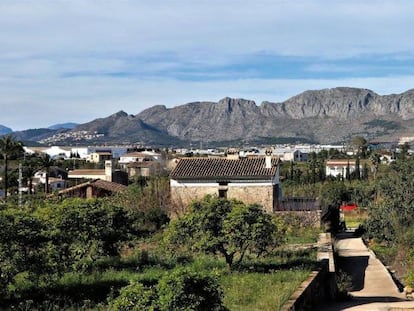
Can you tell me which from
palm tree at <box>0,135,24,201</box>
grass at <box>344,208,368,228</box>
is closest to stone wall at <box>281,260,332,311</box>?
grass at <box>344,208,368,228</box>

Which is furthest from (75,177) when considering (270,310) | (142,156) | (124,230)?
(270,310)

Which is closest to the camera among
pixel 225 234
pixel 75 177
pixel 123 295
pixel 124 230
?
pixel 123 295

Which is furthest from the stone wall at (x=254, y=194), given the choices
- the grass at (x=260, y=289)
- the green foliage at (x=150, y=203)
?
the grass at (x=260, y=289)

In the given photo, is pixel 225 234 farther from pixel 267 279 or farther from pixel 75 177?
pixel 75 177

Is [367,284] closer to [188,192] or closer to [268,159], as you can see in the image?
[268,159]

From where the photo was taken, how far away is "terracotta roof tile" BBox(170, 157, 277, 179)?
3053cm

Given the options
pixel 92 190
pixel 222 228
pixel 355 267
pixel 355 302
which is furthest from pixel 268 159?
pixel 92 190

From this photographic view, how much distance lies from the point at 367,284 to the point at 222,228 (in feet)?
24.9

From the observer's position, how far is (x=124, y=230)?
17.3m

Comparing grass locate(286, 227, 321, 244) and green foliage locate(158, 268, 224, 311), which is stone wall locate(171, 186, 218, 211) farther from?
green foliage locate(158, 268, 224, 311)

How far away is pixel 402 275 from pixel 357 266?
1.84 metres

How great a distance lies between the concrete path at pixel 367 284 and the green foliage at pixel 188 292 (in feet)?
22.1

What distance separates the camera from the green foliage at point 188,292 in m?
7.96

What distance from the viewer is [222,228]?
50.2ft
